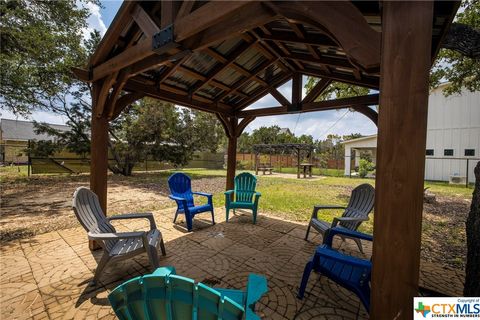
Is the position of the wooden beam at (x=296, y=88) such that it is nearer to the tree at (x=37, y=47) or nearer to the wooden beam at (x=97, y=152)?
the wooden beam at (x=97, y=152)

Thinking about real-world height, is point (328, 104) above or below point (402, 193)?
above

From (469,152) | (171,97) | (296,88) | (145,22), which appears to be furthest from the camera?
(469,152)

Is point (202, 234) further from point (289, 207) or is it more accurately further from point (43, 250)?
point (289, 207)

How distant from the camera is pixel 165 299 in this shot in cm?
104

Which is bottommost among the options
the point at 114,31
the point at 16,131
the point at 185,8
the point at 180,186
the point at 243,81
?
the point at 180,186

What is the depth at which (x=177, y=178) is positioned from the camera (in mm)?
4586

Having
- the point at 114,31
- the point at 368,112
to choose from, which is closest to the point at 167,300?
the point at 114,31

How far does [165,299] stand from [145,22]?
2.70 m

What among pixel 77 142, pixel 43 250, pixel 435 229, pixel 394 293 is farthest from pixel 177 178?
pixel 77 142

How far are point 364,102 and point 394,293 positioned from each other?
12.4 ft

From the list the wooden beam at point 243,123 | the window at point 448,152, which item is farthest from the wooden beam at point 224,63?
the window at point 448,152

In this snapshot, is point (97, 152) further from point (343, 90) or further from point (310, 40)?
point (343, 90)

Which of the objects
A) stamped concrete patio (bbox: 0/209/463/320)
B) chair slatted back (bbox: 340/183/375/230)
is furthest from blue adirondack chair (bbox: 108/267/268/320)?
chair slatted back (bbox: 340/183/375/230)

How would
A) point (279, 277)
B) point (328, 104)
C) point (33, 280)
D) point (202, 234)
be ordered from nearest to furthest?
1. point (33, 280)
2. point (279, 277)
3. point (202, 234)
4. point (328, 104)
